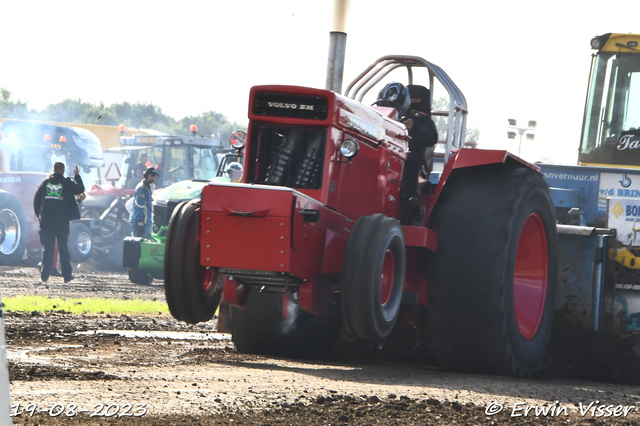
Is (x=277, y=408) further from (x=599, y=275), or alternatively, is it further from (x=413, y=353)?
(x=599, y=275)

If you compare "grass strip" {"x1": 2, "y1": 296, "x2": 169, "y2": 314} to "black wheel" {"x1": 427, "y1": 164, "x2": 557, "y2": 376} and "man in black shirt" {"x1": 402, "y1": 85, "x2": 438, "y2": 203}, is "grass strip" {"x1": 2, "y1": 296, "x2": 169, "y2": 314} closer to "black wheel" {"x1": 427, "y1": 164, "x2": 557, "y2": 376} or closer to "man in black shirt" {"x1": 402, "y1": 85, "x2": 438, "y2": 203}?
"man in black shirt" {"x1": 402, "y1": 85, "x2": 438, "y2": 203}

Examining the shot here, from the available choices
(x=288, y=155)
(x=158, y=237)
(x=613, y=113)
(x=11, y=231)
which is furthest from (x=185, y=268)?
(x=11, y=231)

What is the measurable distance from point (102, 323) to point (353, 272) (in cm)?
433

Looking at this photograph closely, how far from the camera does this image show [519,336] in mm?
5789

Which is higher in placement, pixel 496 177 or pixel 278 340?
pixel 496 177

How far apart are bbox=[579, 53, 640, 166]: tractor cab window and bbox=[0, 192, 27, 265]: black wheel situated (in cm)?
1129

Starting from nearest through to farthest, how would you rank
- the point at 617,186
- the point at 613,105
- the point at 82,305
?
the point at 617,186 → the point at 82,305 → the point at 613,105

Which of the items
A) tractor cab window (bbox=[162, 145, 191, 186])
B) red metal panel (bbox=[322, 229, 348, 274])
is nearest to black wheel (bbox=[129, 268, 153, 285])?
tractor cab window (bbox=[162, 145, 191, 186])

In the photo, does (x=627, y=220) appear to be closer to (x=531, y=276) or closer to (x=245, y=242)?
(x=531, y=276)

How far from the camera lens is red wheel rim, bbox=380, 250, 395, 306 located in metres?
5.38

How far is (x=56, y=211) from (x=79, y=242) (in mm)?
3839

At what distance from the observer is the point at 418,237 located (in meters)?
5.55

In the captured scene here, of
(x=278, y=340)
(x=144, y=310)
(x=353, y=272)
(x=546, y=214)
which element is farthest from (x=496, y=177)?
(x=144, y=310)

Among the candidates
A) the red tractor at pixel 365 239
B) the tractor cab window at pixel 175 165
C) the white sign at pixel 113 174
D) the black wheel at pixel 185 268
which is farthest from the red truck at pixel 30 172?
the black wheel at pixel 185 268
